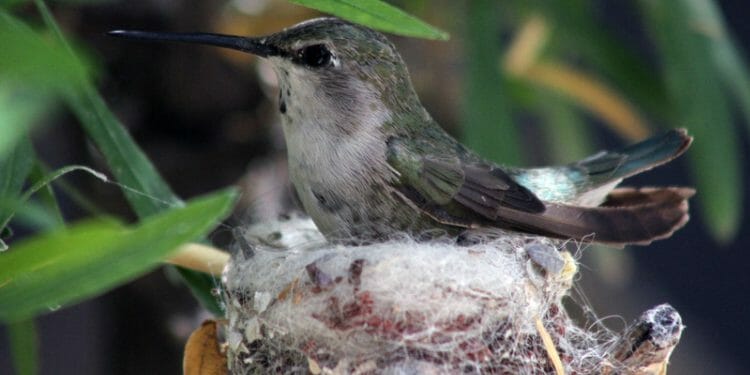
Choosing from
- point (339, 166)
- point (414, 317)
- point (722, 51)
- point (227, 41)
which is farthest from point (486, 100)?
point (414, 317)

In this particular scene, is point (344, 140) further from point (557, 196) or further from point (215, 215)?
point (215, 215)

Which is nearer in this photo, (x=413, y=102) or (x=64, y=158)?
(x=413, y=102)

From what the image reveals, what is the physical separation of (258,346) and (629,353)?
1.79 ft

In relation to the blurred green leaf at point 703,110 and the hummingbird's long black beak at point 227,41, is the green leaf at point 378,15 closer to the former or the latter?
the hummingbird's long black beak at point 227,41

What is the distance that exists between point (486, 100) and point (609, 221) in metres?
0.75

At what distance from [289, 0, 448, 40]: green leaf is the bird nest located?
36cm

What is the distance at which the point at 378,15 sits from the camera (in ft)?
4.33

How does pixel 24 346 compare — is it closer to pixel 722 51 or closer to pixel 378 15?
pixel 378 15

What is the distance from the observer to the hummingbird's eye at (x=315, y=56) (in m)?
1.71

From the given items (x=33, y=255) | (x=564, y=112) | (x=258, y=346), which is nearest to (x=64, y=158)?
(x=564, y=112)

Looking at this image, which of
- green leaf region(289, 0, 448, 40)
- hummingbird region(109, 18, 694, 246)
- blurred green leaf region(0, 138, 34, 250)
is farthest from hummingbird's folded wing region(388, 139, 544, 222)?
blurred green leaf region(0, 138, 34, 250)

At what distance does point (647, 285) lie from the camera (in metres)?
4.37

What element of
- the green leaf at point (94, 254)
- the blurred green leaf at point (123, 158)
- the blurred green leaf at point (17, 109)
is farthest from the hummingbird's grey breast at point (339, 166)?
the blurred green leaf at point (17, 109)

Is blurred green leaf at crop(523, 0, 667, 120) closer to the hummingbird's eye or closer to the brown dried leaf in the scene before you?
the hummingbird's eye
